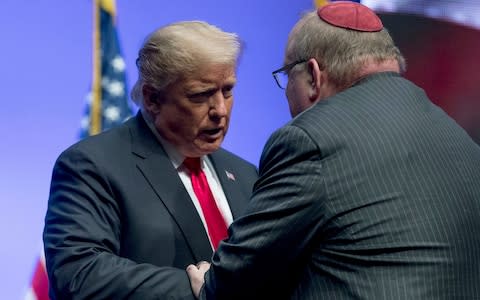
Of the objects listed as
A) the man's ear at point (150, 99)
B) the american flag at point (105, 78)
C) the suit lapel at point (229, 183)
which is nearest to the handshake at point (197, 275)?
the suit lapel at point (229, 183)

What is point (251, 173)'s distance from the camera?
10.3 ft

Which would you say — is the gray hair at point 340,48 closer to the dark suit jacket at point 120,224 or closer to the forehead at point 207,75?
the forehead at point 207,75

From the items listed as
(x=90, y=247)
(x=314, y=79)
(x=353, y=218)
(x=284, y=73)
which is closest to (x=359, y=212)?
(x=353, y=218)

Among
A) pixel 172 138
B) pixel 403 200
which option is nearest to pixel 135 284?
pixel 172 138

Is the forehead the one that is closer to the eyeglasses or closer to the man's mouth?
the man's mouth

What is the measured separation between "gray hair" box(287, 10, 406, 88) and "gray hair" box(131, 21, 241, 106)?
0.45 meters

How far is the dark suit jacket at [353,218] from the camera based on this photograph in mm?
2002

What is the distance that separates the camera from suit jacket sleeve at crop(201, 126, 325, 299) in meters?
2.00

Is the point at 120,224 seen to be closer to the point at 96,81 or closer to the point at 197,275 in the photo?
the point at 197,275

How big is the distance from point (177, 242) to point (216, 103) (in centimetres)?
45

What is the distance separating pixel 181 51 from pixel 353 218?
36.6 inches

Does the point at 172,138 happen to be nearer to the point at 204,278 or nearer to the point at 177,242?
the point at 177,242

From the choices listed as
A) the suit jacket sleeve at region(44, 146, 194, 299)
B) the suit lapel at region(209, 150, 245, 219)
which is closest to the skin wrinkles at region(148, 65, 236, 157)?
the suit lapel at region(209, 150, 245, 219)

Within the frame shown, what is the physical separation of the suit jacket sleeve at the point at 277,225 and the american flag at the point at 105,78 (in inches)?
60.5
